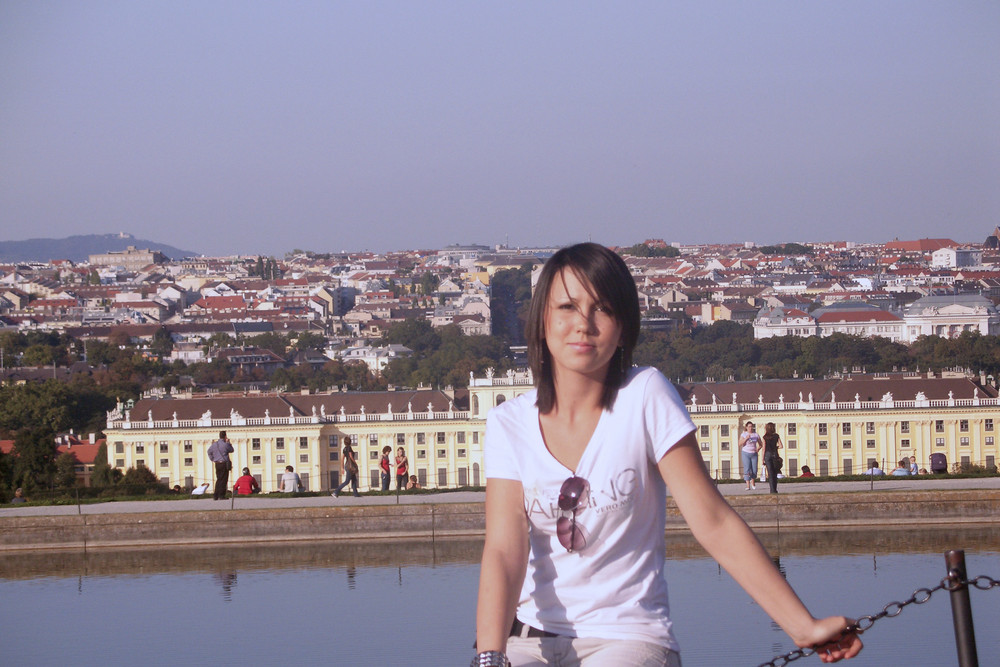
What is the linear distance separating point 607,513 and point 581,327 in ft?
0.94

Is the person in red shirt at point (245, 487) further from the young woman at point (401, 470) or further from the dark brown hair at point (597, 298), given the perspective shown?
the dark brown hair at point (597, 298)

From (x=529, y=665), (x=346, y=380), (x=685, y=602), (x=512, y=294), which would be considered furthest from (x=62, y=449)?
(x=512, y=294)

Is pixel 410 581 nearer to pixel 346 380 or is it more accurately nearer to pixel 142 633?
pixel 142 633

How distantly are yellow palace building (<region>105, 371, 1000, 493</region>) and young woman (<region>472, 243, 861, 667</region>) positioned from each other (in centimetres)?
2955

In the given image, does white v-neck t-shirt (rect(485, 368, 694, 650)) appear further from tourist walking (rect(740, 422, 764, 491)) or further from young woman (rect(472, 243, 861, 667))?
tourist walking (rect(740, 422, 764, 491))

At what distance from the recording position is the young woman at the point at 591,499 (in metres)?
2.38

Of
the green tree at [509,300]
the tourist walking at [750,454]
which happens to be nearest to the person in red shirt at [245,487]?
the tourist walking at [750,454]

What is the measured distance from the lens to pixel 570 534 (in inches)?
94.6

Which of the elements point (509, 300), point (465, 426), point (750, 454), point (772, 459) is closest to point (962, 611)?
point (772, 459)

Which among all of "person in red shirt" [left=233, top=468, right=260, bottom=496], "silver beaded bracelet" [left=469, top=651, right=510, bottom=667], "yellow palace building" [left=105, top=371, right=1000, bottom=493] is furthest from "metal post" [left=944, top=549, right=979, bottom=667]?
"yellow palace building" [left=105, top=371, right=1000, bottom=493]

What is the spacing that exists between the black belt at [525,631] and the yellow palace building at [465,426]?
29.5m

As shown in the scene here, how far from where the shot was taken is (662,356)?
217ft

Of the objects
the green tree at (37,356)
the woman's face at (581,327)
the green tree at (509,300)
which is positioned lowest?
the woman's face at (581,327)

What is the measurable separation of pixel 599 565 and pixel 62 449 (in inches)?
1425
